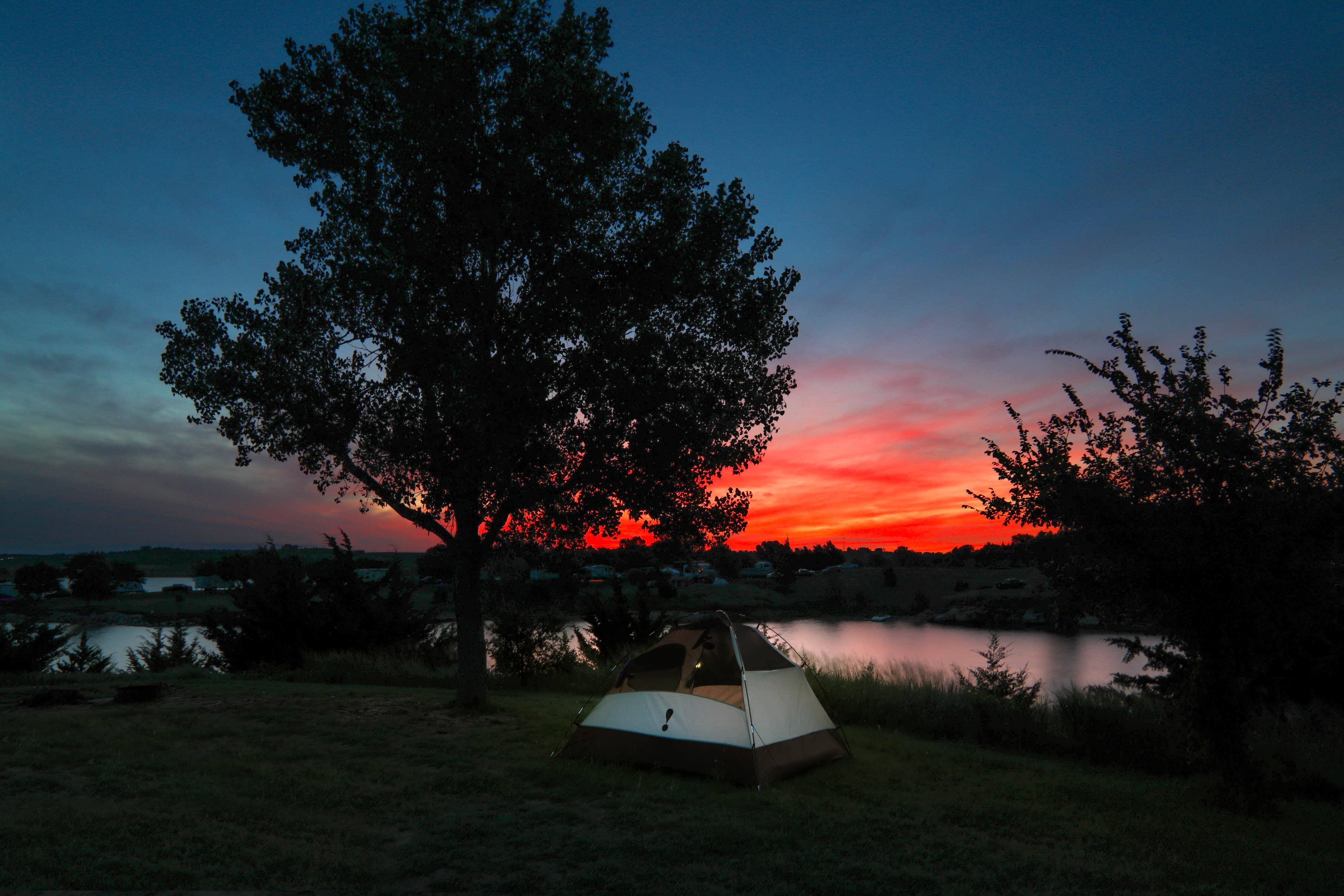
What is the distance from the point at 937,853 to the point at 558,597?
50.3 m

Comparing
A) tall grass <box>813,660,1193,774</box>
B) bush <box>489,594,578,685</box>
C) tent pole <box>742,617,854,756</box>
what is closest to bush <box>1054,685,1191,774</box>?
tall grass <box>813,660,1193,774</box>

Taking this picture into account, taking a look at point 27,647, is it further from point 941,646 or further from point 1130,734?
point 941,646

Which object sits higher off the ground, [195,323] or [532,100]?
[532,100]

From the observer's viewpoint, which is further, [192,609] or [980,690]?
[192,609]

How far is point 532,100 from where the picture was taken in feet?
38.3

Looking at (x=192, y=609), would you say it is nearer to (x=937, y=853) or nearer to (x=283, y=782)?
(x=283, y=782)

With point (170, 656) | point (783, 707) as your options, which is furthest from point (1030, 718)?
point (170, 656)

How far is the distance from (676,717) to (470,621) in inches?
224

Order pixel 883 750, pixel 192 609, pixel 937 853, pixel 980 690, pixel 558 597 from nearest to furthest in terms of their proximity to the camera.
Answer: pixel 937 853 → pixel 883 750 → pixel 980 690 → pixel 558 597 → pixel 192 609

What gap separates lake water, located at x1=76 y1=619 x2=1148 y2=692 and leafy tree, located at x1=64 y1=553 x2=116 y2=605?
1621 centimetres

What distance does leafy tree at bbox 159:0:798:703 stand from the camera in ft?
38.3

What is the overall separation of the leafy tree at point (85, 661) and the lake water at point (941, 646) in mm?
4275

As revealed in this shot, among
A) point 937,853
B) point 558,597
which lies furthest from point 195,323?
point 558,597

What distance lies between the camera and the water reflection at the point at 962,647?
33.7 metres
